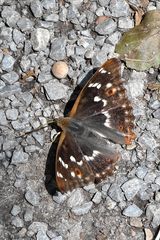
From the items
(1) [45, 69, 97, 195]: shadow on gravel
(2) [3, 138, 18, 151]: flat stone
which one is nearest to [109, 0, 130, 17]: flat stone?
(1) [45, 69, 97, 195]: shadow on gravel

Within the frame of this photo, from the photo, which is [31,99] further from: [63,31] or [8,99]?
[63,31]

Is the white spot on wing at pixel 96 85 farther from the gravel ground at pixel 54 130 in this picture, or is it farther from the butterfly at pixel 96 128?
the gravel ground at pixel 54 130

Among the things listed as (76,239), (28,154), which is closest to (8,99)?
(28,154)

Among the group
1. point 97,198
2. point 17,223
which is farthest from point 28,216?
point 97,198

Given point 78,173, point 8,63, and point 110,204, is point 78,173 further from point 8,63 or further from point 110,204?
point 8,63

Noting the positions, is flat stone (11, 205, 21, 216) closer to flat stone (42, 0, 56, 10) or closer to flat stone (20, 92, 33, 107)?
flat stone (20, 92, 33, 107)
